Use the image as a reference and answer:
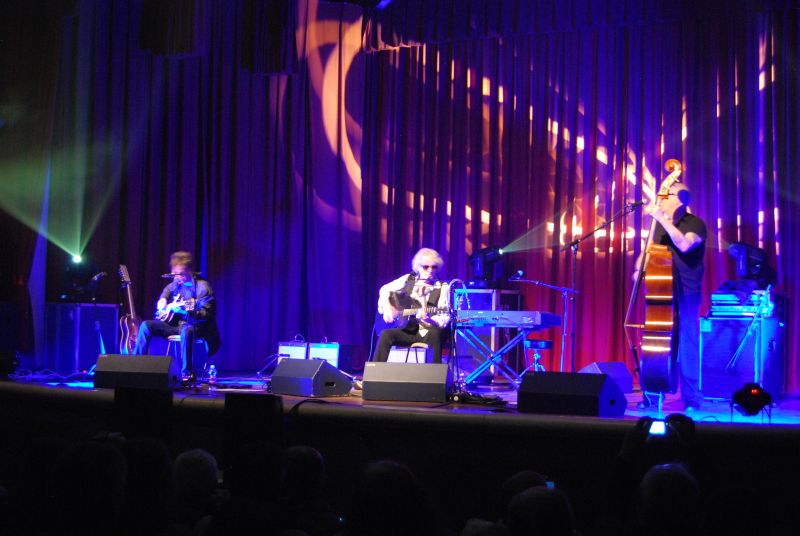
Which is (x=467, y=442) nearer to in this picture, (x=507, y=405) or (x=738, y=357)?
(x=507, y=405)

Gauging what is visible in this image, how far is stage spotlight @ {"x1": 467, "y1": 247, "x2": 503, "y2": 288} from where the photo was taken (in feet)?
28.1

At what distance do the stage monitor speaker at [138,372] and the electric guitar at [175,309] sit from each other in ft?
5.34

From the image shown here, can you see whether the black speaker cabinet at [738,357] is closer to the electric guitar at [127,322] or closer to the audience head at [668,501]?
the audience head at [668,501]

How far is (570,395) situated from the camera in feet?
15.9

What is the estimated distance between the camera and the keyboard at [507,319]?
703cm

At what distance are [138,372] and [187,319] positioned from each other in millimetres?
1720

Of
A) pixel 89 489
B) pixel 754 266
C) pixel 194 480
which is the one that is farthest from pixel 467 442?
pixel 754 266

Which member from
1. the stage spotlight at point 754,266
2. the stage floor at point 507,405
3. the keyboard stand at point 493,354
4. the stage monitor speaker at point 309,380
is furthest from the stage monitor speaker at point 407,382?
the stage spotlight at point 754,266

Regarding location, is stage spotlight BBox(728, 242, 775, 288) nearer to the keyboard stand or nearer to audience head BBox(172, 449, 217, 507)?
the keyboard stand

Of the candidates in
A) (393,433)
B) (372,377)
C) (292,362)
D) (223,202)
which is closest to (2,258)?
(223,202)

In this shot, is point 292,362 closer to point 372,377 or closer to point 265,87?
point 372,377

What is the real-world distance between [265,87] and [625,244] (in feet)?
15.4

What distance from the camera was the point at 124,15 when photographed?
991 cm

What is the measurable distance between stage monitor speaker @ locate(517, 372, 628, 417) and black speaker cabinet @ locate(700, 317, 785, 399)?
2.10m
